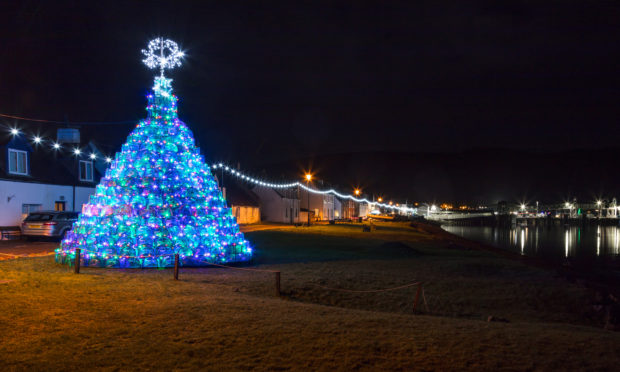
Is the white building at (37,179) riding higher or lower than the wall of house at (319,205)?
higher

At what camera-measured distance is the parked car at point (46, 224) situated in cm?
2500

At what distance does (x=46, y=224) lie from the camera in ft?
Answer: 82.0

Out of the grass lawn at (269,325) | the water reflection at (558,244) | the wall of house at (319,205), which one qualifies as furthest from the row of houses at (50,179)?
the water reflection at (558,244)

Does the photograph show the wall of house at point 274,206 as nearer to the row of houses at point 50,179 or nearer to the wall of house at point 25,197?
the row of houses at point 50,179

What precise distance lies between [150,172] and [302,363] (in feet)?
39.9

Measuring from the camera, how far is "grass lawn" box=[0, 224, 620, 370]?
6148mm

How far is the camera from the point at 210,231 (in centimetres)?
1644

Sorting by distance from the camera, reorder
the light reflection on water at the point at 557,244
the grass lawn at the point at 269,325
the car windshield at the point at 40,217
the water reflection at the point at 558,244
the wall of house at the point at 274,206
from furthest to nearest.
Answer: the wall of house at the point at 274,206
the water reflection at the point at 558,244
the light reflection on water at the point at 557,244
the car windshield at the point at 40,217
the grass lawn at the point at 269,325

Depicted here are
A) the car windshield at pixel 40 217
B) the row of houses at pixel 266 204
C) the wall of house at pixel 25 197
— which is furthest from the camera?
the row of houses at pixel 266 204

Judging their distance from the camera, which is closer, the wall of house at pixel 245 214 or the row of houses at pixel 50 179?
the row of houses at pixel 50 179

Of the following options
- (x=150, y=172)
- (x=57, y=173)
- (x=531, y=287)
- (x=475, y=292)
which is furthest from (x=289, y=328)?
(x=57, y=173)

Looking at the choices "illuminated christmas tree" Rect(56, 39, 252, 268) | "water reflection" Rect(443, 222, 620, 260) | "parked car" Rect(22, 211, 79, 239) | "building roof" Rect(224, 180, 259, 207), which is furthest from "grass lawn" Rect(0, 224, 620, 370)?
"water reflection" Rect(443, 222, 620, 260)

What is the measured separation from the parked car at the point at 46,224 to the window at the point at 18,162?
5.72 m

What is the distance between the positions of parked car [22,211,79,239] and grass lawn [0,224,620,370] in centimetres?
1066
